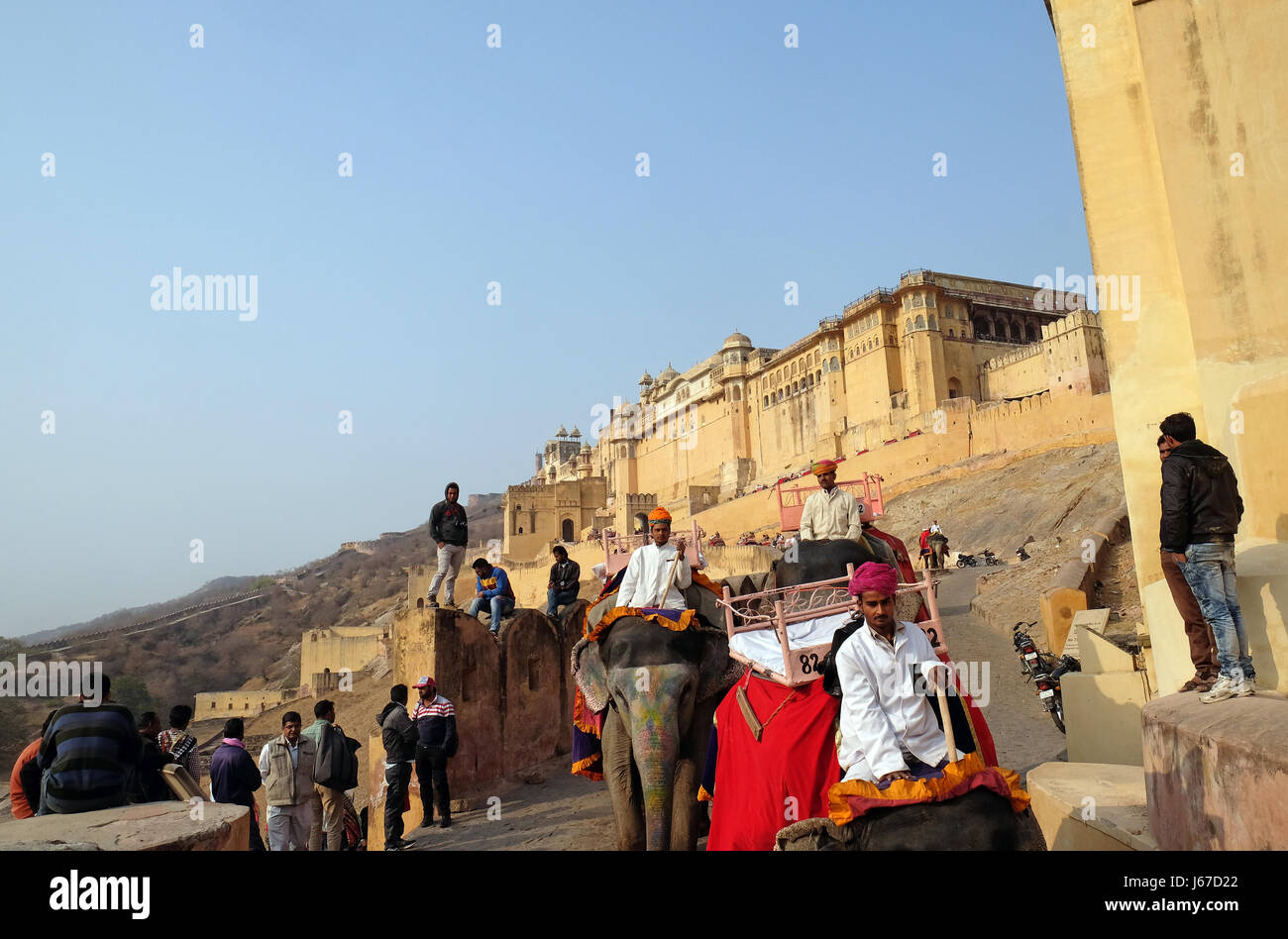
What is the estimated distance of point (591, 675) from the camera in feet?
19.7

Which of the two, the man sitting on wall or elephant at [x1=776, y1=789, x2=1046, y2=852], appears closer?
elephant at [x1=776, y1=789, x2=1046, y2=852]

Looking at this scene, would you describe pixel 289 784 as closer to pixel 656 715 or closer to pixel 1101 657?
pixel 656 715

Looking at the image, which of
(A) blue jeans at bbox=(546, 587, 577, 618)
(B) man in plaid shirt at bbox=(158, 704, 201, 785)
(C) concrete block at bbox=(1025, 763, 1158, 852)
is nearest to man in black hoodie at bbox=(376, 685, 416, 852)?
(B) man in plaid shirt at bbox=(158, 704, 201, 785)

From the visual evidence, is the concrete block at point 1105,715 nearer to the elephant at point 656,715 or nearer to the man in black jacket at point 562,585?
the elephant at point 656,715

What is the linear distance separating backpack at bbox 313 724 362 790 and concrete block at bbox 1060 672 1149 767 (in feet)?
19.5

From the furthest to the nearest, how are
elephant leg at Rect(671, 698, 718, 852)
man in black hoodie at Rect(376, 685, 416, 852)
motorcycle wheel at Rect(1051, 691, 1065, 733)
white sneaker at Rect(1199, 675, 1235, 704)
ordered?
1. motorcycle wheel at Rect(1051, 691, 1065, 733)
2. man in black hoodie at Rect(376, 685, 416, 852)
3. elephant leg at Rect(671, 698, 718, 852)
4. white sneaker at Rect(1199, 675, 1235, 704)

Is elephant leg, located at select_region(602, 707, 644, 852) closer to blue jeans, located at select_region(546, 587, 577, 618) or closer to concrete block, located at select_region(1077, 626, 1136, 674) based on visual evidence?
concrete block, located at select_region(1077, 626, 1136, 674)

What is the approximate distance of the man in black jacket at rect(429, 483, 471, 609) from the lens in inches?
389

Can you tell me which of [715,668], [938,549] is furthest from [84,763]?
[938,549]

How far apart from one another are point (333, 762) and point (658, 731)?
315 cm

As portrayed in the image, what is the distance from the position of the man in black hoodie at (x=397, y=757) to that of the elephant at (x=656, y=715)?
266 cm
